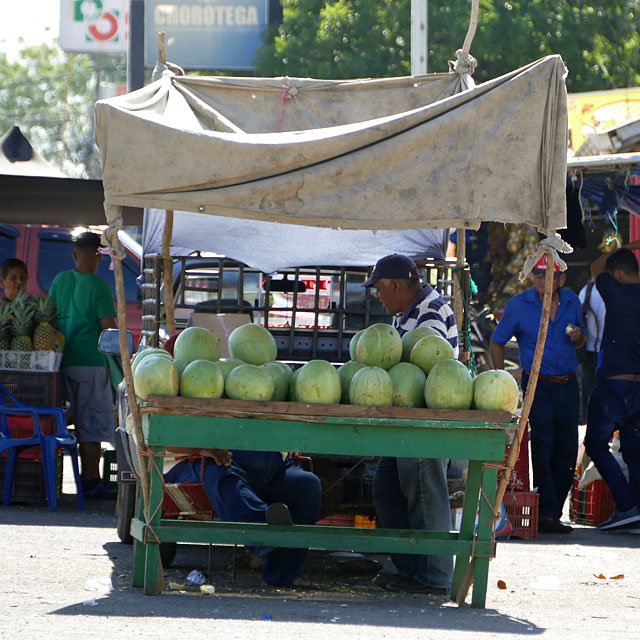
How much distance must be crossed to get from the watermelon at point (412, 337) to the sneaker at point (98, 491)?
4.54 metres

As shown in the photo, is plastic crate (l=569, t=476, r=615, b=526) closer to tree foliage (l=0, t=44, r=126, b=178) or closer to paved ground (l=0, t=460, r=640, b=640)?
paved ground (l=0, t=460, r=640, b=640)

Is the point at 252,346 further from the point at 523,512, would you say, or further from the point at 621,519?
the point at 621,519

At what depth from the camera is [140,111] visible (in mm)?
5879

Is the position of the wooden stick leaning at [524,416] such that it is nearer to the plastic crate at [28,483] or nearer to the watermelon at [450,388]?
the watermelon at [450,388]

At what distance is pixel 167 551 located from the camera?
22.0ft

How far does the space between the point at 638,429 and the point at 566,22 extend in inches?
569

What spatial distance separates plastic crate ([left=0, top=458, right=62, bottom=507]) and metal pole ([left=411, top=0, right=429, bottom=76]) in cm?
690

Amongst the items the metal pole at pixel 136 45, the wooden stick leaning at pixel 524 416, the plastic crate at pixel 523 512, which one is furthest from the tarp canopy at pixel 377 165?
the metal pole at pixel 136 45

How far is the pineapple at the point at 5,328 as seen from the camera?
9445 mm

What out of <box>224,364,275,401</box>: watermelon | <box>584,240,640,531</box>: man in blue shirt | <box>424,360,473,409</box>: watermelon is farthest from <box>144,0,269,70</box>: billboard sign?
<box>424,360,473,409</box>: watermelon

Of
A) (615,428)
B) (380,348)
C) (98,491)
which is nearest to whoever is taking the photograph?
(380,348)

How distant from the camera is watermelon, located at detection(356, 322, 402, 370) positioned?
5.97 metres

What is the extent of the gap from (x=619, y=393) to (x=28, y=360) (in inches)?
187

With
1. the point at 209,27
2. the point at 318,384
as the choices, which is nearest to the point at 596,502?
the point at 318,384
